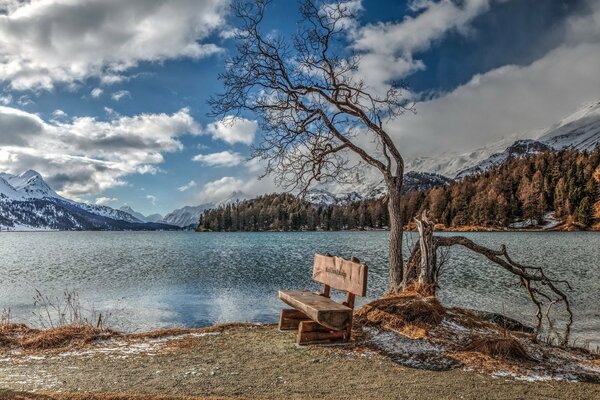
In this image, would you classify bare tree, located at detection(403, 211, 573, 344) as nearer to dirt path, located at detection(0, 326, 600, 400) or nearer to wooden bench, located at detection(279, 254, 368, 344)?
wooden bench, located at detection(279, 254, 368, 344)

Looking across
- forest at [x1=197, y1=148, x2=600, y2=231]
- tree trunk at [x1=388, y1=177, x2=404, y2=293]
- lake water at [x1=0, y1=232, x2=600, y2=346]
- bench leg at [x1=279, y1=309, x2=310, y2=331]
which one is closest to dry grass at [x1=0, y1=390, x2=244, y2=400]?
bench leg at [x1=279, y1=309, x2=310, y2=331]

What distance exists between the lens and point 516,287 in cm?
2558

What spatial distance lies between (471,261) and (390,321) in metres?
33.9

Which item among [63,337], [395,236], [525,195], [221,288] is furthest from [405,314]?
[525,195]

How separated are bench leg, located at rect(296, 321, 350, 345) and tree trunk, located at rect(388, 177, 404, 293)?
438cm

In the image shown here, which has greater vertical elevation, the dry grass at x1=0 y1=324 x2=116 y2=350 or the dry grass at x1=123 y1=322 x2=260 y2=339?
the dry grass at x1=123 y1=322 x2=260 y2=339

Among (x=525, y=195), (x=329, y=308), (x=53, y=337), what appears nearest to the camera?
(x=329, y=308)

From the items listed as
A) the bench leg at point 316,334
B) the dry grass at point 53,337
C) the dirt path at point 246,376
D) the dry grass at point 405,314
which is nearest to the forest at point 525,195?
the dry grass at point 405,314

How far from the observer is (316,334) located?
27.8 ft

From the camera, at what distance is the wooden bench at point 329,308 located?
802 centimetres

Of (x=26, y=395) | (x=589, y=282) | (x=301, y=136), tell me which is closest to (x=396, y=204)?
(x=301, y=136)

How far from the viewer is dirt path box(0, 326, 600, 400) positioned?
5.86 meters

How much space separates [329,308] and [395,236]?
17.0ft

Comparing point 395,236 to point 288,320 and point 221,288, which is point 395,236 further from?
point 221,288
